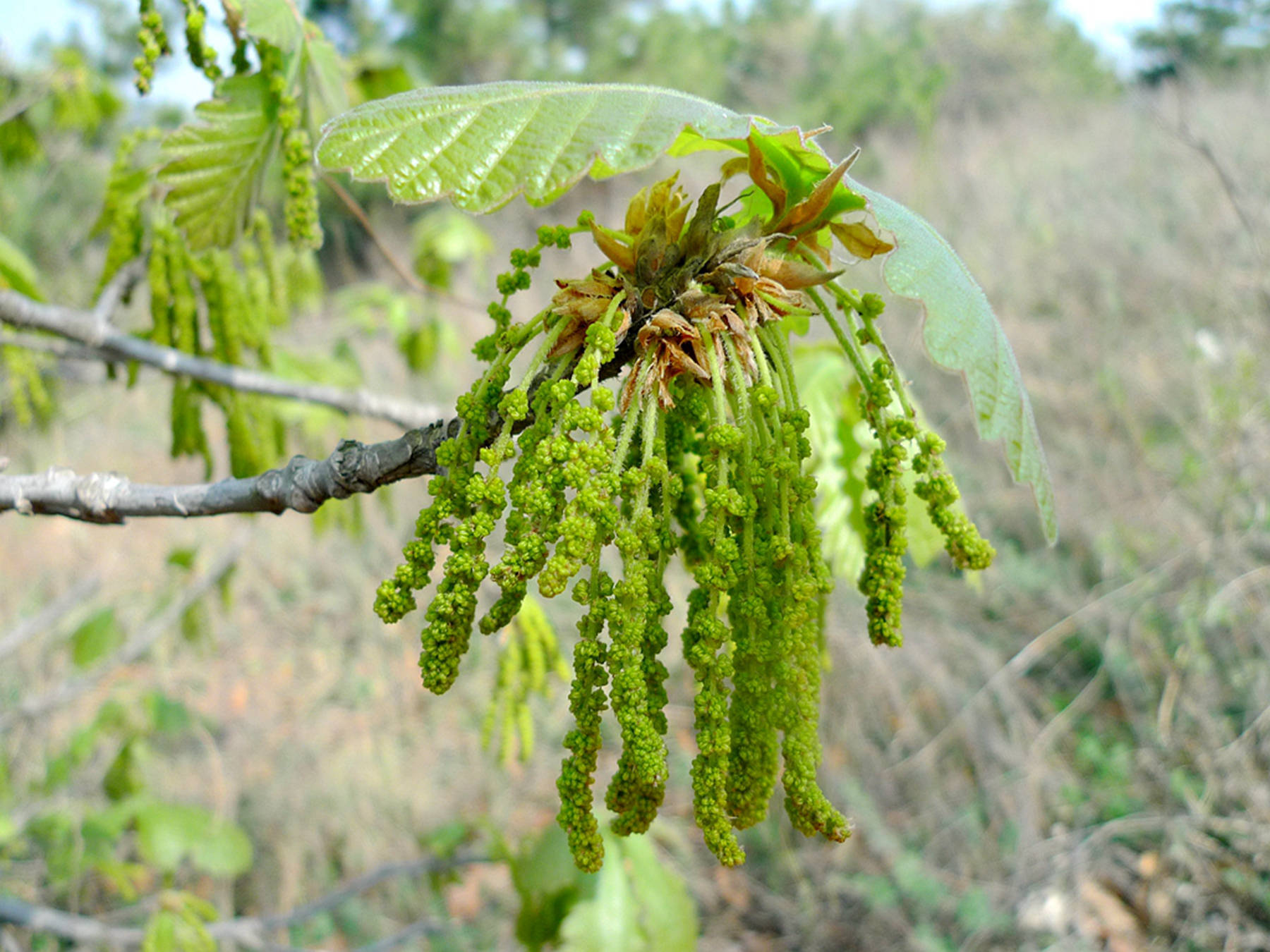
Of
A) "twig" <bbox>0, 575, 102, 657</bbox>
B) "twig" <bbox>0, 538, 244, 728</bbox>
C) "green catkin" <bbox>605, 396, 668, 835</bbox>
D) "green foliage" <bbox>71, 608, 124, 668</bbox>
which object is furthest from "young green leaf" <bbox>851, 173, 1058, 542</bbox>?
"green foliage" <bbox>71, 608, 124, 668</bbox>

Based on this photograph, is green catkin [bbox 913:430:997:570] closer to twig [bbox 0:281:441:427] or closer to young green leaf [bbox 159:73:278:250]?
twig [bbox 0:281:441:427]

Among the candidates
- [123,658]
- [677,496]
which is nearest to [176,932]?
[123,658]

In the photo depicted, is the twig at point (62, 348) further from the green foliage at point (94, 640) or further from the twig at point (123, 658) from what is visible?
the green foliage at point (94, 640)

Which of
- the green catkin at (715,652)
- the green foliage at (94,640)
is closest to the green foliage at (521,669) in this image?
the green catkin at (715,652)

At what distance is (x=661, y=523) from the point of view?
31.0 inches

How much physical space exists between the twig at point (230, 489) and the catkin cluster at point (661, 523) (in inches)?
5.8

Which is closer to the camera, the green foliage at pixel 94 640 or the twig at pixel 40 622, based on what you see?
the twig at pixel 40 622

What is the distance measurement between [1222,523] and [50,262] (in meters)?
10.6

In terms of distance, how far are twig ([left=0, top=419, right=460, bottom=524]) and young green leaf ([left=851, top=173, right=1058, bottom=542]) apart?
53 centimetres

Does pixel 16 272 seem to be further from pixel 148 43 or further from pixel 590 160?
pixel 590 160

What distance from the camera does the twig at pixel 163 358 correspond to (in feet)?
5.08

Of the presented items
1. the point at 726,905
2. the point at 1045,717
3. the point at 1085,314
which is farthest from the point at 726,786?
the point at 1085,314

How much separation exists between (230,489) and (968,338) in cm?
91

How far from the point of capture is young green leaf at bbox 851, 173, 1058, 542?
724 mm
